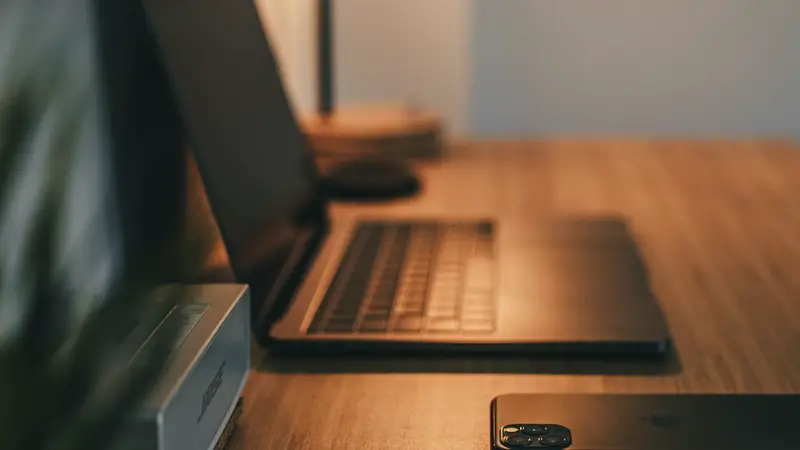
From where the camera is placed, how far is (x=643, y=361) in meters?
0.71

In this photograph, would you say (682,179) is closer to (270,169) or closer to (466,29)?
(270,169)

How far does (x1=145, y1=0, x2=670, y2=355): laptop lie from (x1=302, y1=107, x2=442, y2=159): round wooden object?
0.38 m

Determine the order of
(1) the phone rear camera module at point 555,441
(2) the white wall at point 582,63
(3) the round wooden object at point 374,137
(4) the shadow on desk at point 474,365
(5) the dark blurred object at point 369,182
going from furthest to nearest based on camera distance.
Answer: (2) the white wall at point 582,63, (3) the round wooden object at point 374,137, (5) the dark blurred object at point 369,182, (4) the shadow on desk at point 474,365, (1) the phone rear camera module at point 555,441

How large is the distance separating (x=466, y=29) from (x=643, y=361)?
1.59 m

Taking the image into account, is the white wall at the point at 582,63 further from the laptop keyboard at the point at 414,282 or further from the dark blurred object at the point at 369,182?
the laptop keyboard at the point at 414,282

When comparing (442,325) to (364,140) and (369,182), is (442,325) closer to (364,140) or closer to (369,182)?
(369,182)

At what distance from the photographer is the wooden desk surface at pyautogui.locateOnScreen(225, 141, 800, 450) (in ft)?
2.04

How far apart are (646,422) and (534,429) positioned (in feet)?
0.23

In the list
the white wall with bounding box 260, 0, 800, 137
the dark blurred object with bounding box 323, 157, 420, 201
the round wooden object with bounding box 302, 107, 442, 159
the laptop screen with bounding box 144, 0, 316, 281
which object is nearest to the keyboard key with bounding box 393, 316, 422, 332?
the laptop screen with bounding box 144, 0, 316, 281

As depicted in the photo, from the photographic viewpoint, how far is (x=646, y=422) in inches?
23.0

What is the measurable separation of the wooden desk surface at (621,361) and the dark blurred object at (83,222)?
123 millimetres

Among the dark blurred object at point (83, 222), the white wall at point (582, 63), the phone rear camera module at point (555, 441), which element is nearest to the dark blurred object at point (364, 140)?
the dark blurred object at point (83, 222)

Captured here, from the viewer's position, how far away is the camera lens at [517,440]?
555 mm

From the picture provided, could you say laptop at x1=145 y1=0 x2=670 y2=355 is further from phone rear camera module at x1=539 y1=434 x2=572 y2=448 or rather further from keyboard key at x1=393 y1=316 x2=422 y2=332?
phone rear camera module at x1=539 y1=434 x2=572 y2=448
